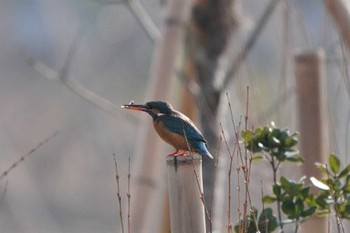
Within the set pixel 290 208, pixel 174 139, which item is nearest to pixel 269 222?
pixel 290 208

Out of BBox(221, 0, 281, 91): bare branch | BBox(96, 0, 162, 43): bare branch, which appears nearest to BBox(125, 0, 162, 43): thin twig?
BBox(96, 0, 162, 43): bare branch

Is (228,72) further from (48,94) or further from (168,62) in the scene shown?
(48,94)

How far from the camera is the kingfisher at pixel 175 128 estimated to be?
2.03m

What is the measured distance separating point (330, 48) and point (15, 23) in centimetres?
481

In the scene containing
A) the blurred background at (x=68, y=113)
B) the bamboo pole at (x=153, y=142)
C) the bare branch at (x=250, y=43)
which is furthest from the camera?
the blurred background at (x=68, y=113)

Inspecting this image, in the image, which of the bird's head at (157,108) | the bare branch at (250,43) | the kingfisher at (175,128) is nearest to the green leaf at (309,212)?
the kingfisher at (175,128)

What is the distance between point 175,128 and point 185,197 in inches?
17.3

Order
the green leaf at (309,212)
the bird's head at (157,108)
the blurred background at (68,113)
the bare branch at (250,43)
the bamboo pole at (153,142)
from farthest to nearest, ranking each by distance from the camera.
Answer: the blurred background at (68,113)
the bare branch at (250,43)
the bamboo pole at (153,142)
the bird's head at (157,108)
the green leaf at (309,212)

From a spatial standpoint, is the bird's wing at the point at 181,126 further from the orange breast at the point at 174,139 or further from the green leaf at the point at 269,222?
the green leaf at the point at 269,222

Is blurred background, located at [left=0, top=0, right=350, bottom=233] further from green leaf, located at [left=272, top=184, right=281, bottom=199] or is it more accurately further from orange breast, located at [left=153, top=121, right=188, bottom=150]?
green leaf, located at [left=272, top=184, right=281, bottom=199]

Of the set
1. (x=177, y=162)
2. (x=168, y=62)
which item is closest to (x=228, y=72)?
(x=168, y=62)

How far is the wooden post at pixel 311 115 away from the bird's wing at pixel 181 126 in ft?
0.87

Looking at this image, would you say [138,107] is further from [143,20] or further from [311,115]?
[143,20]

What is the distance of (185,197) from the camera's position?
1619 millimetres
